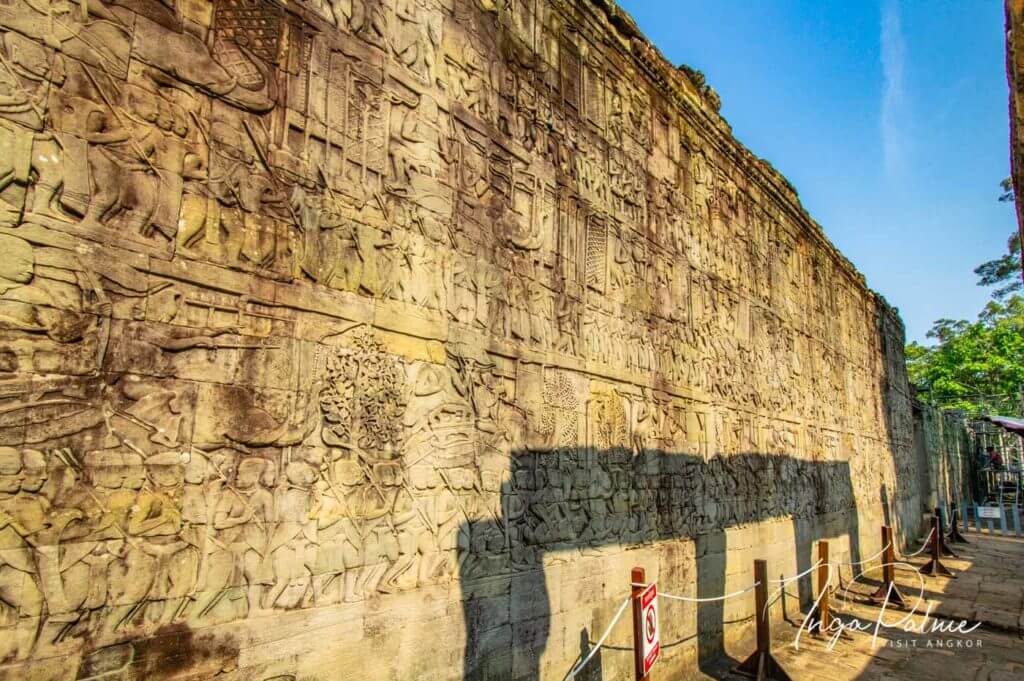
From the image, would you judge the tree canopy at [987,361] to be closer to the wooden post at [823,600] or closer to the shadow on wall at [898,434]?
the shadow on wall at [898,434]

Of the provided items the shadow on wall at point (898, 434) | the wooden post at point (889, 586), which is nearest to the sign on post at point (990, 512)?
the shadow on wall at point (898, 434)

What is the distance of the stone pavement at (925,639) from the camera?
6957mm

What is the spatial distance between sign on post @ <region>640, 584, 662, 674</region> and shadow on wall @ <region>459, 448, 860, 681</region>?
0.84 metres

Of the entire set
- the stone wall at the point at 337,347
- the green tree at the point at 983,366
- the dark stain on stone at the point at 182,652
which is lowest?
the dark stain on stone at the point at 182,652

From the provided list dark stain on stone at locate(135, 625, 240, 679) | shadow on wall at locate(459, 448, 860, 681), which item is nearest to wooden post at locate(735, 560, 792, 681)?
shadow on wall at locate(459, 448, 860, 681)

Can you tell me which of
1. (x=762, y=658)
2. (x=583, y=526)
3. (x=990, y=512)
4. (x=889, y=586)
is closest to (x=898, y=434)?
(x=990, y=512)

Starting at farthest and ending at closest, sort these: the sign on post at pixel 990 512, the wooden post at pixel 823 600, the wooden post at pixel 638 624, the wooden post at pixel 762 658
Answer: the sign on post at pixel 990 512, the wooden post at pixel 823 600, the wooden post at pixel 762 658, the wooden post at pixel 638 624

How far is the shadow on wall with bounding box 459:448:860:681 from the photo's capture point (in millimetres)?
4359

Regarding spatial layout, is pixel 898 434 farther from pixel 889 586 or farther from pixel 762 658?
pixel 762 658

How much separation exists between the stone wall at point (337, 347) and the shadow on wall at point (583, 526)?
31 millimetres

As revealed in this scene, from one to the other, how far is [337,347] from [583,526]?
9.48 feet

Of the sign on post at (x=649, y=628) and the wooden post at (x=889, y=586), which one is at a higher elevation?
the sign on post at (x=649, y=628)

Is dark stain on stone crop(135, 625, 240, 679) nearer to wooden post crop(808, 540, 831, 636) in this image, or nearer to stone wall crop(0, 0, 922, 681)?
stone wall crop(0, 0, 922, 681)

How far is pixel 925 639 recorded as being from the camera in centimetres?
832
